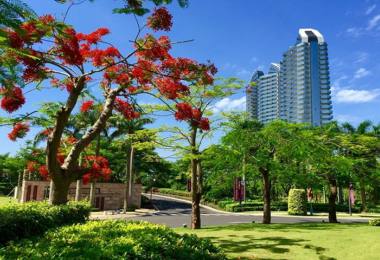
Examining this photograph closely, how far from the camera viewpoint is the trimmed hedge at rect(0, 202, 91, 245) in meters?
9.05

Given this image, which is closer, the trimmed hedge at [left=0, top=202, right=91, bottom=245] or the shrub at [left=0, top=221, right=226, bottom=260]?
the shrub at [left=0, top=221, right=226, bottom=260]

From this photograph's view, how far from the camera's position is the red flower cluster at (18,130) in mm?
11883

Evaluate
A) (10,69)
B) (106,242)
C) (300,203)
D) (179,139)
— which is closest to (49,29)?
(10,69)

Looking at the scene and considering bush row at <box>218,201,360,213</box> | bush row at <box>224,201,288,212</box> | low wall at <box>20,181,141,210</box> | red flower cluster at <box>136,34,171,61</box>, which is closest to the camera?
red flower cluster at <box>136,34,171,61</box>

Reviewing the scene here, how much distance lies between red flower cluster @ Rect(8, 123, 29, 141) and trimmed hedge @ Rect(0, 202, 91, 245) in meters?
2.26

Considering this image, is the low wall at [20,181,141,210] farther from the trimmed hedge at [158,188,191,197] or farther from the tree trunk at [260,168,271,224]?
the tree trunk at [260,168,271,224]

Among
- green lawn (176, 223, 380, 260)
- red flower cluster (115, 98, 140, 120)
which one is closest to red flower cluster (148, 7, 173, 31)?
red flower cluster (115, 98, 140, 120)

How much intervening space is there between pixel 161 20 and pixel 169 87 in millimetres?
3279

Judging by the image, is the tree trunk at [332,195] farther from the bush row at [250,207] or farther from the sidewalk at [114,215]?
the bush row at [250,207]

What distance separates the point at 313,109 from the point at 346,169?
16820 cm

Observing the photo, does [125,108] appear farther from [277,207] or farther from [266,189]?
[277,207]

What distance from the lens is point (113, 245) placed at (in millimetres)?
6234

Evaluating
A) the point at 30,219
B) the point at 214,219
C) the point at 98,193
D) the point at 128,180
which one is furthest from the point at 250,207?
the point at 30,219

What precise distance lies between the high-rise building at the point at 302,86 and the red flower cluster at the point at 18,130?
17121 cm
